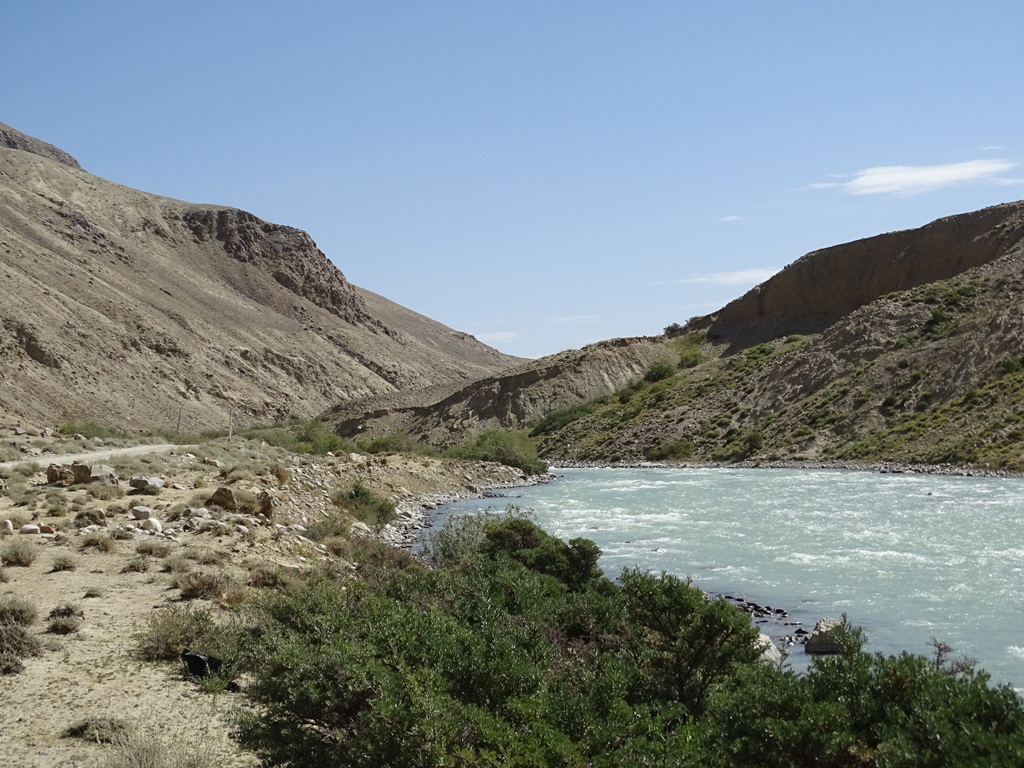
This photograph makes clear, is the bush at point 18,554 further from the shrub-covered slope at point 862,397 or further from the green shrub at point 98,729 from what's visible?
the shrub-covered slope at point 862,397

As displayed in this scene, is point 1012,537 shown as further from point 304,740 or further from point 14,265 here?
point 14,265

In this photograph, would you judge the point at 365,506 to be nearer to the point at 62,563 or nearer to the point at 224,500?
the point at 224,500

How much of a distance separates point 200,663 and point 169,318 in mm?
78937

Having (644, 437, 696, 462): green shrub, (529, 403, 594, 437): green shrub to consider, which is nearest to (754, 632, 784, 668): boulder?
(644, 437, 696, 462): green shrub

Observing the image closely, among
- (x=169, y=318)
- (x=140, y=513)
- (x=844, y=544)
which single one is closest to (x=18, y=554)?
(x=140, y=513)

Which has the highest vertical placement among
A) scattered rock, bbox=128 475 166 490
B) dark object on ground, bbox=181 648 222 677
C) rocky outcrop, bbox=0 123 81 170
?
rocky outcrop, bbox=0 123 81 170

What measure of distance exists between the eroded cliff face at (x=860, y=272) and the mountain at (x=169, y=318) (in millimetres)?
24846

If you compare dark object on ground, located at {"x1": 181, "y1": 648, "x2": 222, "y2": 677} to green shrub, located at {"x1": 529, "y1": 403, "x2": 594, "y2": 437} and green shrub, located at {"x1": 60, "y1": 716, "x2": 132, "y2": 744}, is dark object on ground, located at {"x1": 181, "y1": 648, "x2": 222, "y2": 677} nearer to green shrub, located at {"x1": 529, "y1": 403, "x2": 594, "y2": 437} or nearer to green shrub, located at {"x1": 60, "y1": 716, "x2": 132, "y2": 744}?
green shrub, located at {"x1": 60, "y1": 716, "x2": 132, "y2": 744}

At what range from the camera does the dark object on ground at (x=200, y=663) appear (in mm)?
8719

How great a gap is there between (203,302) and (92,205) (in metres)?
16.9

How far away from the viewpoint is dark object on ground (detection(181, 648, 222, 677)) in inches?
343

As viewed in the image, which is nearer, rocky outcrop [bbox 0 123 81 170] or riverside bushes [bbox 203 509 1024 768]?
riverside bushes [bbox 203 509 1024 768]

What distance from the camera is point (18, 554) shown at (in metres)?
12.7

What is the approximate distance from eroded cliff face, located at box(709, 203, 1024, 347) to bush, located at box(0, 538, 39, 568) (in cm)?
5888
